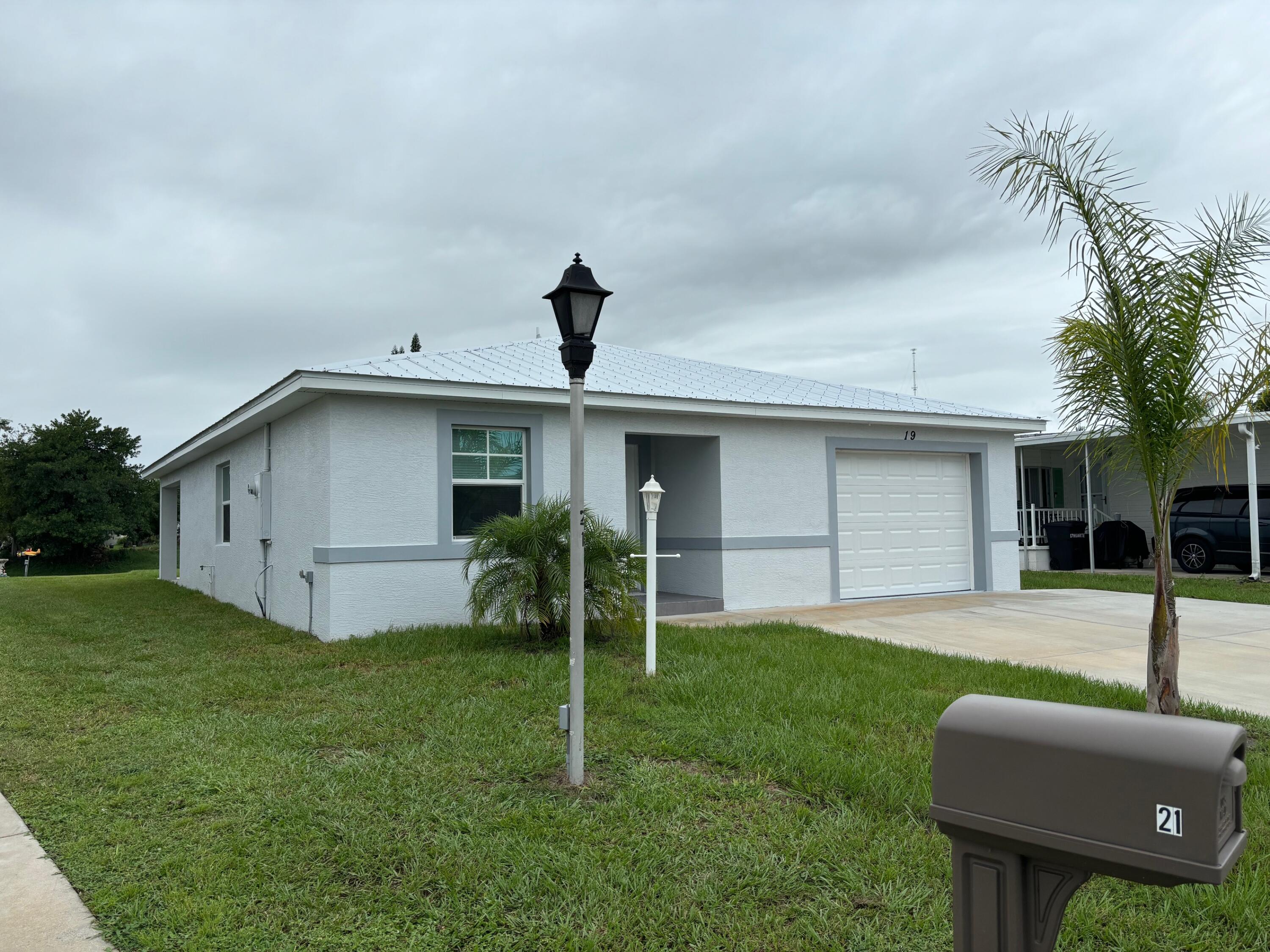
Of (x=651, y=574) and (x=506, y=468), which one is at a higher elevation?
(x=506, y=468)

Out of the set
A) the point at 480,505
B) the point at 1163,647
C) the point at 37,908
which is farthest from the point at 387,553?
the point at 1163,647

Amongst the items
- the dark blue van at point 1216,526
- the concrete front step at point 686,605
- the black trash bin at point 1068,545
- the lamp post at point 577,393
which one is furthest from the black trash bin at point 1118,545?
the lamp post at point 577,393

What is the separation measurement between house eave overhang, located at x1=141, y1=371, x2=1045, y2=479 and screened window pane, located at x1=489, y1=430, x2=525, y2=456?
1.59 ft

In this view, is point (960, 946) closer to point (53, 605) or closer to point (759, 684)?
point (759, 684)

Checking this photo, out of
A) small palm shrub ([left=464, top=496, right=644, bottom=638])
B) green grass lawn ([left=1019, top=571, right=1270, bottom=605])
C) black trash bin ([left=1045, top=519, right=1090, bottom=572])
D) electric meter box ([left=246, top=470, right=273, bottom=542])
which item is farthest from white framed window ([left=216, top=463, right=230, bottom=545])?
black trash bin ([left=1045, top=519, right=1090, bottom=572])

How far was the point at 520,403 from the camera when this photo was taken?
9.93 m

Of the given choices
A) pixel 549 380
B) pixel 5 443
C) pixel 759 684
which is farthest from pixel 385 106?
pixel 5 443

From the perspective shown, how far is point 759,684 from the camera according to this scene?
6219mm

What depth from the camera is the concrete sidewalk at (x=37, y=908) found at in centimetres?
292

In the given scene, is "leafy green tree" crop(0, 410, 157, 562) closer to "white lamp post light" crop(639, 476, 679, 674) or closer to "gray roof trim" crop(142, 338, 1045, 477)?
"gray roof trim" crop(142, 338, 1045, 477)

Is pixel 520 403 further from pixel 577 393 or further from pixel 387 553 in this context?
pixel 577 393

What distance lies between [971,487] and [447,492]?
8.33 meters

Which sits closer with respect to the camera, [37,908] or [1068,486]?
[37,908]

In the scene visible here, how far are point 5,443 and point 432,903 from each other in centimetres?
4486
